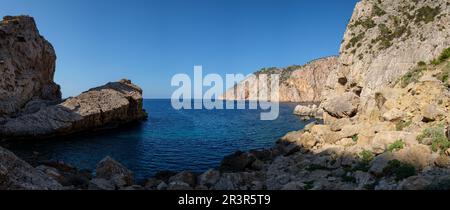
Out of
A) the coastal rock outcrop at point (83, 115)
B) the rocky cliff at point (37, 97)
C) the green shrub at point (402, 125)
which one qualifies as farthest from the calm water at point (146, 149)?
the green shrub at point (402, 125)

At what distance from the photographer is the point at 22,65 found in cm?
5816

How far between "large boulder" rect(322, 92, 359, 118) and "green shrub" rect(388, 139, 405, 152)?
1933 cm

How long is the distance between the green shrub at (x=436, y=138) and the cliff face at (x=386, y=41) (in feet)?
61.5

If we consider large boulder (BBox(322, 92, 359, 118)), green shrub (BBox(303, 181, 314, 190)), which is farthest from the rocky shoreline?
large boulder (BBox(322, 92, 359, 118))

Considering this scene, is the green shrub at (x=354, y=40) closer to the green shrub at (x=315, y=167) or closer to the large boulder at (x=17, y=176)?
the green shrub at (x=315, y=167)

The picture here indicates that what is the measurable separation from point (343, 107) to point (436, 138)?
21.5 m

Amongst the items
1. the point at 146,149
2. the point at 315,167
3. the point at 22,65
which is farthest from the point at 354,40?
the point at 22,65

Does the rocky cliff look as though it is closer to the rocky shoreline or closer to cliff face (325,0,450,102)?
the rocky shoreline

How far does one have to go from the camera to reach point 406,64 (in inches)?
1516

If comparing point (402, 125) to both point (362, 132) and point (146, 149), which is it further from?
point (146, 149)
